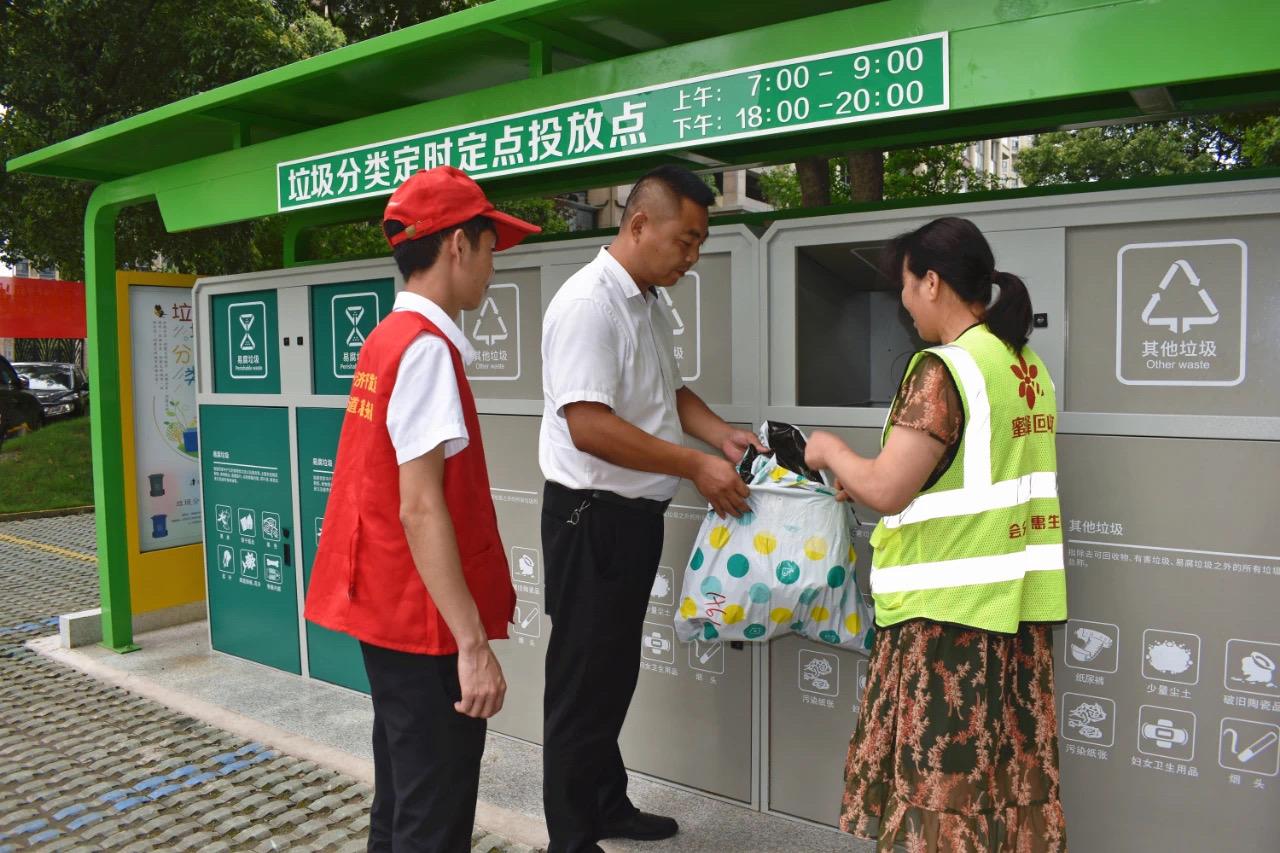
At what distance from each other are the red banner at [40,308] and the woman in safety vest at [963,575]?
15594 millimetres

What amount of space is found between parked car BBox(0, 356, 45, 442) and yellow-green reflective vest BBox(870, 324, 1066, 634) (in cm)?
1793

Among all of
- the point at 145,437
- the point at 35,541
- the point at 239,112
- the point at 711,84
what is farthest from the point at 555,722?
the point at 35,541

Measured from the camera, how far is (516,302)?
381 centimetres

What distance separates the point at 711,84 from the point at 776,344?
0.85m

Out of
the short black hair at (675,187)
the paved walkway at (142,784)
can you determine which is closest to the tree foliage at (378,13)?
the paved walkway at (142,784)

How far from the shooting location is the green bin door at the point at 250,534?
484 cm

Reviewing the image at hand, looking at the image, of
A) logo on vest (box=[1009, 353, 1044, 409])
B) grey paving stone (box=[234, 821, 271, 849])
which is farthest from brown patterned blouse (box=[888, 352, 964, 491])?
grey paving stone (box=[234, 821, 271, 849])

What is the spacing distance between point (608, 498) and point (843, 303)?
1325mm

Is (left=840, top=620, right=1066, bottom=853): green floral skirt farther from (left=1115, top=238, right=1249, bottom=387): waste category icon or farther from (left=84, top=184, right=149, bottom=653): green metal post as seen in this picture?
(left=84, top=184, right=149, bottom=653): green metal post

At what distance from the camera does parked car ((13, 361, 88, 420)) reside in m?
18.0

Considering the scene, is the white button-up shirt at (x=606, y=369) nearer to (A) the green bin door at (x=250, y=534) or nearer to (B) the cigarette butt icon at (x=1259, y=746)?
(B) the cigarette butt icon at (x=1259, y=746)

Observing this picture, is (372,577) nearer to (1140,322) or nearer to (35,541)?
(1140,322)

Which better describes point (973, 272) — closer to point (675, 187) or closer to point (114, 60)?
point (675, 187)

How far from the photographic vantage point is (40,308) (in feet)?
50.1
